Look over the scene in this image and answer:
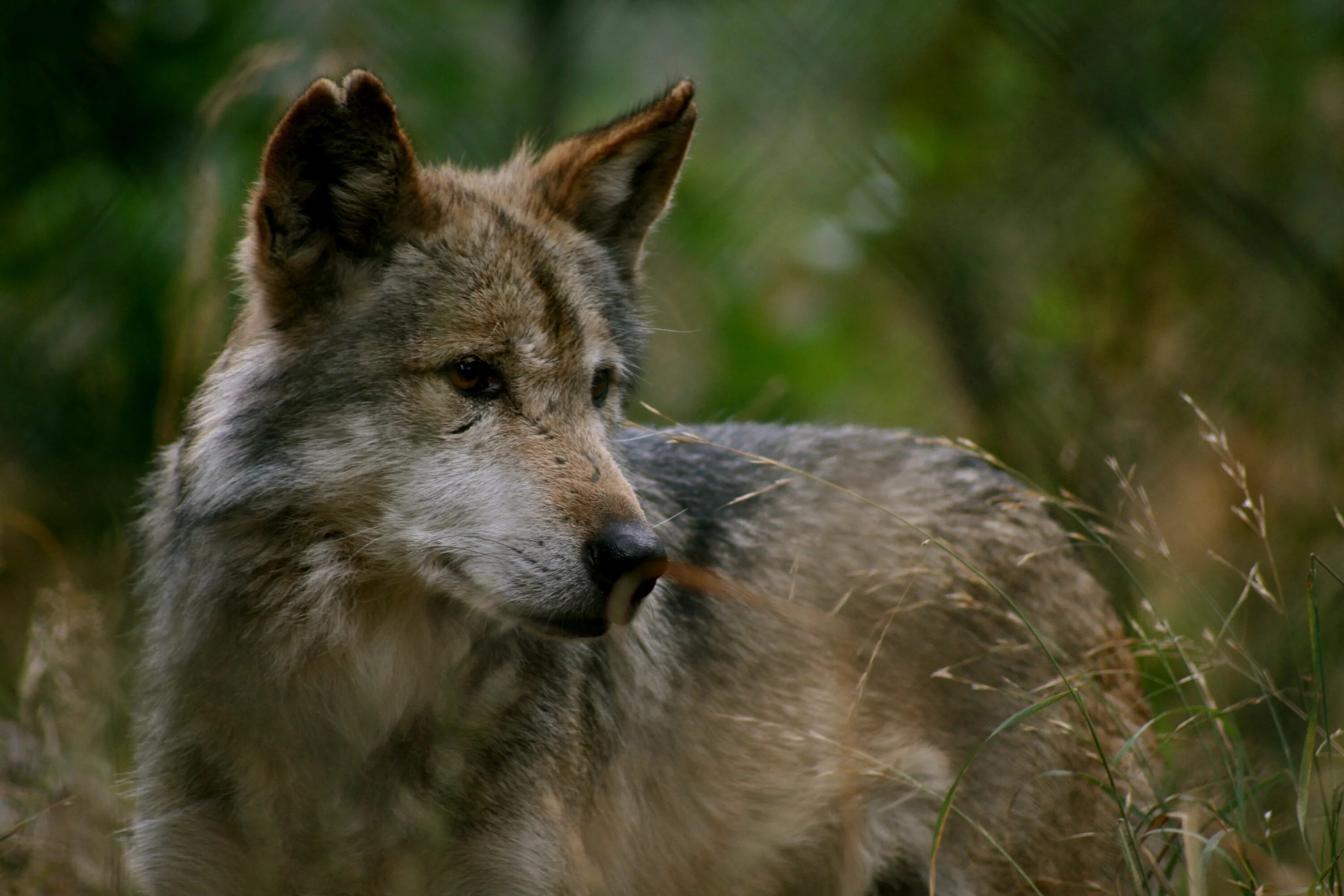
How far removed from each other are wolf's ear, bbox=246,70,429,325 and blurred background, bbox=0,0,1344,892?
55.3 inches

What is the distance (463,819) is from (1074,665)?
2142mm

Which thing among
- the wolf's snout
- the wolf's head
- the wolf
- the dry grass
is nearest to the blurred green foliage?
the dry grass

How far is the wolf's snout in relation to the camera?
3.05 meters

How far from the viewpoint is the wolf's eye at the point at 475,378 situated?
3381mm

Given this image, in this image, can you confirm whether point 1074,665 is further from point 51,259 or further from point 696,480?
point 51,259

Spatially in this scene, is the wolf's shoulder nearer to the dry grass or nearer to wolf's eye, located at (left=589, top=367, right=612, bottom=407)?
the dry grass

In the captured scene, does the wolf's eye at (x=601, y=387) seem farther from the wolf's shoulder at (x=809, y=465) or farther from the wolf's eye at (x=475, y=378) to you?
the wolf's shoulder at (x=809, y=465)

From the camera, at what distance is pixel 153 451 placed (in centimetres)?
597

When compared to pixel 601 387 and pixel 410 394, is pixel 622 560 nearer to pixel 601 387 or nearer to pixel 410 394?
pixel 410 394

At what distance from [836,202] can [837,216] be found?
16 cm

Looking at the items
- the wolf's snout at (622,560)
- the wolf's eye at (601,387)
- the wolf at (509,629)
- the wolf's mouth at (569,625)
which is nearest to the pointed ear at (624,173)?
the wolf at (509,629)

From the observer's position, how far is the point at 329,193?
3391 mm

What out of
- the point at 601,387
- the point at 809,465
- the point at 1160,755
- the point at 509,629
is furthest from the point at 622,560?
the point at 1160,755

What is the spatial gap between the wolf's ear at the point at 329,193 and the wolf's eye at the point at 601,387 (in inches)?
26.5
